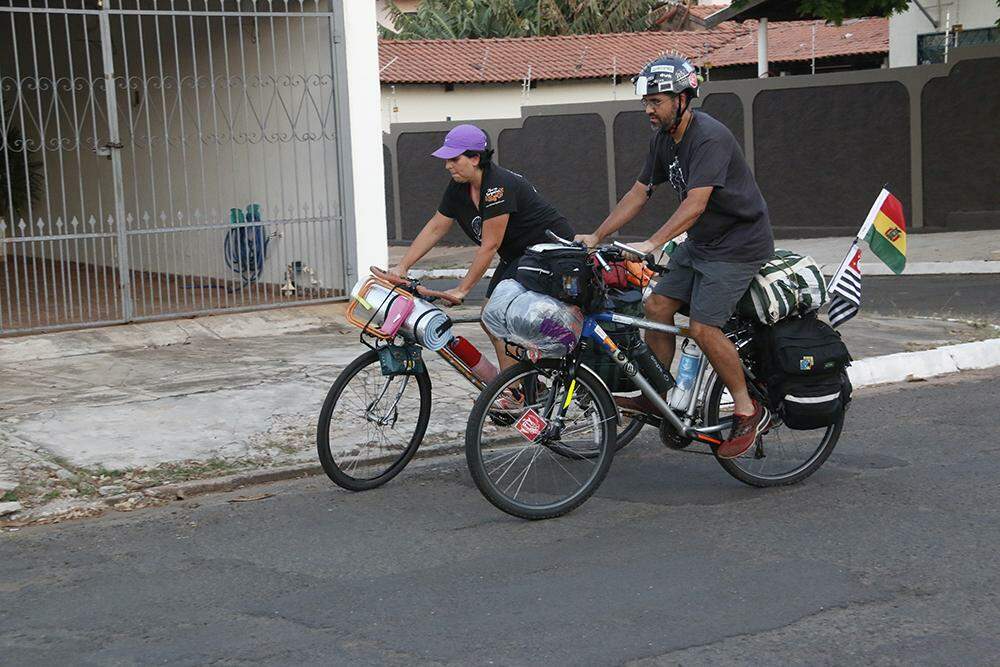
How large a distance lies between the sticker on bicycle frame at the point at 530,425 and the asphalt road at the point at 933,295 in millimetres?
6793

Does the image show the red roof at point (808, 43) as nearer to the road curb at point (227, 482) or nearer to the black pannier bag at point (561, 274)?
the road curb at point (227, 482)

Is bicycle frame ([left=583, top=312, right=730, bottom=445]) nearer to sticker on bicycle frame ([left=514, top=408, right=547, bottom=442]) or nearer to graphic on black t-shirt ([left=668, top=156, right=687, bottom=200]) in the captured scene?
sticker on bicycle frame ([left=514, top=408, right=547, bottom=442])

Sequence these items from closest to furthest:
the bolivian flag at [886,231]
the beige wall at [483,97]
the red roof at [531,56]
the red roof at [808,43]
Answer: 1. the bolivian flag at [886,231]
2. the red roof at [808,43]
3. the red roof at [531,56]
4. the beige wall at [483,97]

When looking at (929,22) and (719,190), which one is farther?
(929,22)

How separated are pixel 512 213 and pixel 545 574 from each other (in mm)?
2202

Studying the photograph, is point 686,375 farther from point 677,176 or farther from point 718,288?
point 677,176

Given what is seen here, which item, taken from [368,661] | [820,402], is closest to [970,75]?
[820,402]

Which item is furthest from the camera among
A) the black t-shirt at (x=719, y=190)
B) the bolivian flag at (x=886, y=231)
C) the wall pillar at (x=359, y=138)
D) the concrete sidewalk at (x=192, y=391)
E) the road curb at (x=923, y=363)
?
the wall pillar at (x=359, y=138)

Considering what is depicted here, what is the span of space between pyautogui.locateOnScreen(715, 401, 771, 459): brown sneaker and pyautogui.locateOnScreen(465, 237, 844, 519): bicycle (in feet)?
0.16

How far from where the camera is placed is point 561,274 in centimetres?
558

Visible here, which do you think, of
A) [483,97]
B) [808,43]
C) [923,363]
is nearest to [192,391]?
[923,363]

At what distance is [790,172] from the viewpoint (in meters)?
19.7

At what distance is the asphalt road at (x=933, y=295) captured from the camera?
11.7 metres

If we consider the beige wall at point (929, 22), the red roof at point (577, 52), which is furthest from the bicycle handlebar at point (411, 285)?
the red roof at point (577, 52)
